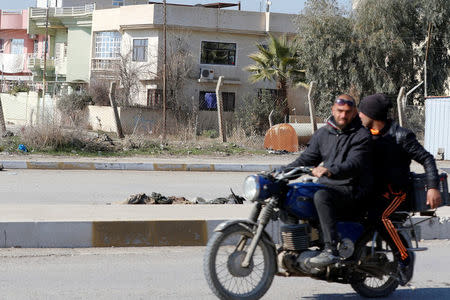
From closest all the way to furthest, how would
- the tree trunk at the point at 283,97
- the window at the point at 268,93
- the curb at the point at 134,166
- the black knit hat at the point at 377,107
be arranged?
the black knit hat at the point at 377,107 → the curb at the point at 134,166 → the window at the point at 268,93 → the tree trunk at the point at 283,97

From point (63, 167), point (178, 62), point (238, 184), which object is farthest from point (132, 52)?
point (238, 184)

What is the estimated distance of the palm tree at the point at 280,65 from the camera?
114 ft

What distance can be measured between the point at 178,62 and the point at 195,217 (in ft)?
95.8

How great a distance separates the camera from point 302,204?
515 centimetres

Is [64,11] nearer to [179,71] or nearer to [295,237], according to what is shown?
[179,71]

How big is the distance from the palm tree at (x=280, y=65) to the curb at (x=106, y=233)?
27069 millimetres

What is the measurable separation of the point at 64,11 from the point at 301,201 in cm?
4867

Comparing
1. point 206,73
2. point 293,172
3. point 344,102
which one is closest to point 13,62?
point 206,73

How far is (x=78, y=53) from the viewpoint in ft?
164

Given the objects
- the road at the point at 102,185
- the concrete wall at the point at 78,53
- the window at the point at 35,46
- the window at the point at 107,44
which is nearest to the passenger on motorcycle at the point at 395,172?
the road at the point at 102,185

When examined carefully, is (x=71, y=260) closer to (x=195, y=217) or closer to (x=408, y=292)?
(x=195, y=217)

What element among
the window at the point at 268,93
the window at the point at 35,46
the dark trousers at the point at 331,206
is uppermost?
the window at the point at 35,46

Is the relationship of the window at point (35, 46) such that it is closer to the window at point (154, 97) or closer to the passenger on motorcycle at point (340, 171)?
the window at point (154, 97)

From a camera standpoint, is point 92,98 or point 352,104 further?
point 92,98
